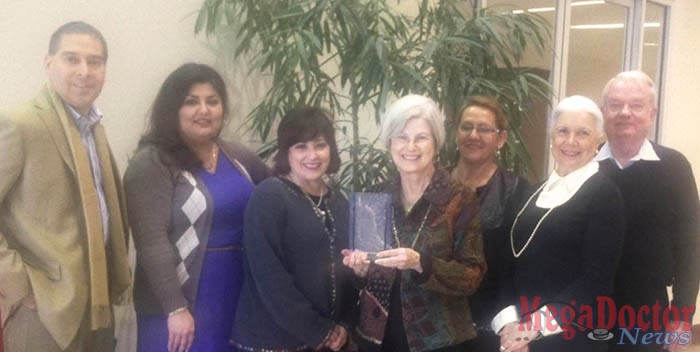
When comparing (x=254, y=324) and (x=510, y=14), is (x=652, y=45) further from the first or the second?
(x=254, y=324)

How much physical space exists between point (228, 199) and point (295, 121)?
36 cm

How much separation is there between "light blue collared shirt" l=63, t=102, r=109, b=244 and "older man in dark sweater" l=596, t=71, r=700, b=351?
1.73 meters

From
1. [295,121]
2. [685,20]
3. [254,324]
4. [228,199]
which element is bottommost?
[254,324]

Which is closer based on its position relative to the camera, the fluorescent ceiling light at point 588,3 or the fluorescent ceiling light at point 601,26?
the fluorescent ceiling light at point 588,3

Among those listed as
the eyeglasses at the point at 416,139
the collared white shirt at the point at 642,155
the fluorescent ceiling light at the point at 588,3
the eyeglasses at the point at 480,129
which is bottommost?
the collared white shirt at the point at 642,155

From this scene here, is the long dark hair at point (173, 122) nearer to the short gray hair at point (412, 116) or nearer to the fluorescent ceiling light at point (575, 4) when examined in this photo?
the short gray hair at point (412, 116)

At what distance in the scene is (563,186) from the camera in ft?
6.27

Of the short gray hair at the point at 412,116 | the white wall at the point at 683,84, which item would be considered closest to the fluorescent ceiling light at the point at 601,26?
the white wall at the point at 683,84

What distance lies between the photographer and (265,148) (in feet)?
8.54

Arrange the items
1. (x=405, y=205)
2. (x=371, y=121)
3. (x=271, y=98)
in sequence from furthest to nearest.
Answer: (x=371, y=121), (x=271, y=98), (x=405, y=205)

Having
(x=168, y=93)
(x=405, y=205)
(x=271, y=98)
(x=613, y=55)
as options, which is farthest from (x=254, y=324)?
(x=613, y=55)

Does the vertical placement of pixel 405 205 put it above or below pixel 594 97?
below

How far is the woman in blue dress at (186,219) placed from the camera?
1.93 meters

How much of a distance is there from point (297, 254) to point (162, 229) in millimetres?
446
